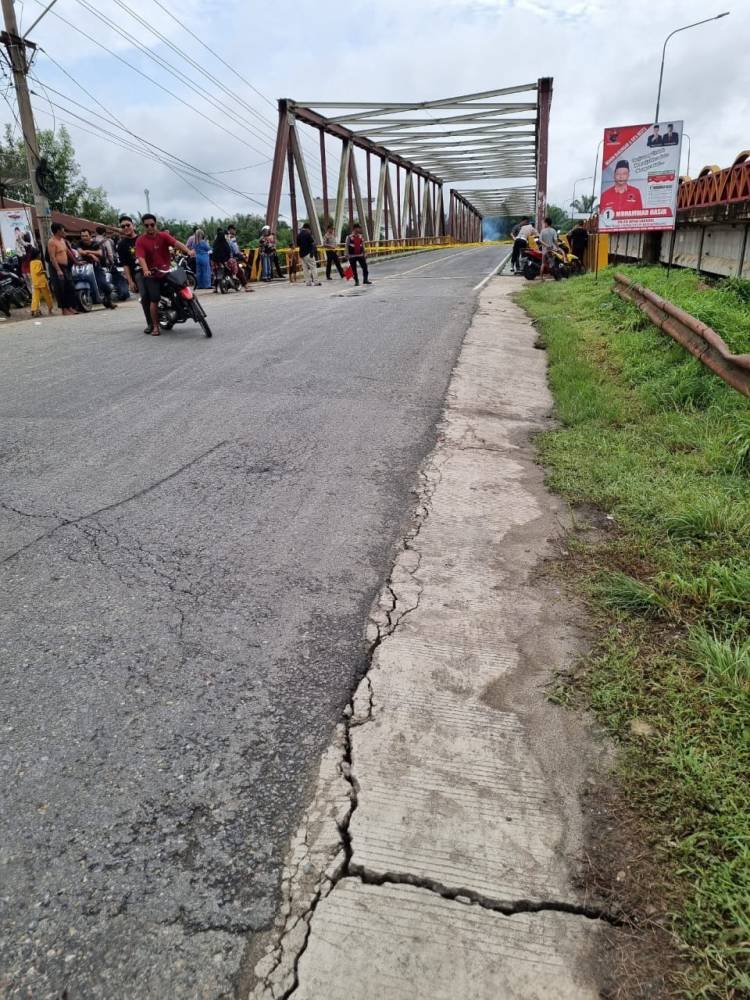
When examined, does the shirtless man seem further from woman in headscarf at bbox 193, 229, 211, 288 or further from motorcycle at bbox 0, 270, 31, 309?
woman in headscarf at bbox 193, 229, 211, 288

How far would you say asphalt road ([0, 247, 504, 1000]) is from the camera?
155cm

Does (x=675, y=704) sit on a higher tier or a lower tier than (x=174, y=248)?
lower

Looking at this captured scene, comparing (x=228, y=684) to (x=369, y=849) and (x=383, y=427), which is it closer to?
(x=369, y=849)

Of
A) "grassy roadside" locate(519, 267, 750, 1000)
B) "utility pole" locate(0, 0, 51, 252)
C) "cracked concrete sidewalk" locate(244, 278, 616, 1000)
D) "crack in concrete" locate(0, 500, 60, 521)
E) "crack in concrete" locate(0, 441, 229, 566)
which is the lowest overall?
"cracked concrete sidewalk" locate(244, 278, 616, 1000)

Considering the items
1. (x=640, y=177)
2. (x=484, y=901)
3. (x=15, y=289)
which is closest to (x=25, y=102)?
(x=15, y=289)

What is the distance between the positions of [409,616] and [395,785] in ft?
2.90

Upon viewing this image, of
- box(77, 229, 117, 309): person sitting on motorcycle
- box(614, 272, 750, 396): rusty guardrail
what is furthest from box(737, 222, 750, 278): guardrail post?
box(77, 229, 117, 309): person sitting on motorcycle

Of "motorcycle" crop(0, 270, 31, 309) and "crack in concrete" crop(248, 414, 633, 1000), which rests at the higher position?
"motorcycle" crop(0, 270, 31, 309)

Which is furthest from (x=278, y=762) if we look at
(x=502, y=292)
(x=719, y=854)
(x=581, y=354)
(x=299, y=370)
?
(x=502, y=292)

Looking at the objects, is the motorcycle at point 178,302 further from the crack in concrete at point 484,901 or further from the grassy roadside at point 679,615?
Answer: the crack in concrete at point 484,901

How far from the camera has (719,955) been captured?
4.64 feet

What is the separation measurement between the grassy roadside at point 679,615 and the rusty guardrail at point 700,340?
0.19 meters

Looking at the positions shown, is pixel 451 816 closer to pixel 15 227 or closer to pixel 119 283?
pixel 119 283

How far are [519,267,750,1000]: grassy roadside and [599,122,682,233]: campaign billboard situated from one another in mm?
6336
